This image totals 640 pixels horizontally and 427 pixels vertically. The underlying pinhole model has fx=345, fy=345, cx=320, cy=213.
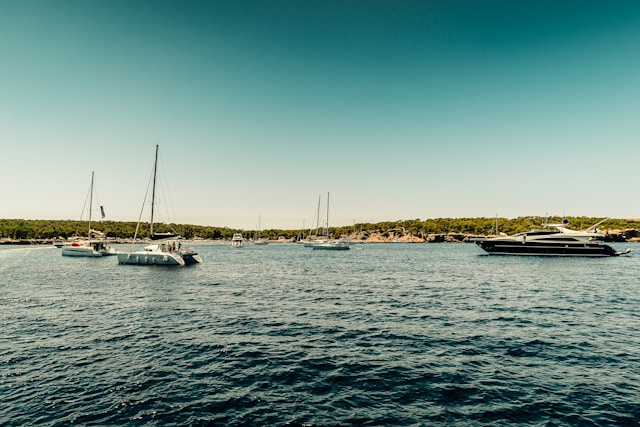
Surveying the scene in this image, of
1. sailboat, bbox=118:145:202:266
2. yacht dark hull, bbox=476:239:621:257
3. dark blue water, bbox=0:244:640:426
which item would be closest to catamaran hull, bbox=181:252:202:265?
sailboat, bbox=118:145:202:266

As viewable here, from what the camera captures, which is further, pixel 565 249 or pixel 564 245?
pixel 564 245

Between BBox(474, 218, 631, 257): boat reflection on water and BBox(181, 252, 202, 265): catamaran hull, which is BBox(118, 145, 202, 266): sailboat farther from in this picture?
BBox(474, 218, 631, 257): boat reflection on water

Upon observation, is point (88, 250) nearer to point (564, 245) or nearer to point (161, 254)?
point (161, 254)

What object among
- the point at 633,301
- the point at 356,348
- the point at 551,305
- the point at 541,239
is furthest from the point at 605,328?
the point at 541,239

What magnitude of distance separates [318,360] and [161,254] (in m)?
55.7

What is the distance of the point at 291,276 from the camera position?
5700cm

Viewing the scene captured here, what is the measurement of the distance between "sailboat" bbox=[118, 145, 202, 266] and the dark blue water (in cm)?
2758

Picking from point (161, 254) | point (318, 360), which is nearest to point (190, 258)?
point (161, 254)

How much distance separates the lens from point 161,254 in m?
65.5

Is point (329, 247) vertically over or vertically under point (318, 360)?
over

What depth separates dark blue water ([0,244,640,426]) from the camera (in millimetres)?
13227

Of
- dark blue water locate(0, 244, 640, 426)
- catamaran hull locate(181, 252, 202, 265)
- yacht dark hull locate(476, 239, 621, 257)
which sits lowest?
dark blue water locate(0, 244, 640, 426)

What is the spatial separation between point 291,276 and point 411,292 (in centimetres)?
2267

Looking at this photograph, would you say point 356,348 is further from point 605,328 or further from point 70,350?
point 605,328
